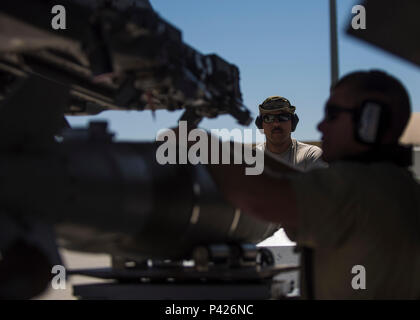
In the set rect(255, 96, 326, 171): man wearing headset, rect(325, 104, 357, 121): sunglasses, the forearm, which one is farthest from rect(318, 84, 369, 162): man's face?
rect(255, 96, 326, 171): man wearing headset

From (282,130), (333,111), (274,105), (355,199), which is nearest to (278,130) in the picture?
(282,130)

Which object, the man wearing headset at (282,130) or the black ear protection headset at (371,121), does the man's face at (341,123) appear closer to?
the black ear protection headset at (371,121)

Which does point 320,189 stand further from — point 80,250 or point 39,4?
point 39,4

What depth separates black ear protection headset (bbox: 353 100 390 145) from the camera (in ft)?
5.16

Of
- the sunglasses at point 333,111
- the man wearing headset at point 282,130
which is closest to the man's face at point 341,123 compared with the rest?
the sunglasses at point 333,111

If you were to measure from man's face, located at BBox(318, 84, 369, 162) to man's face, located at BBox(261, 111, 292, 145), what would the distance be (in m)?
2.26

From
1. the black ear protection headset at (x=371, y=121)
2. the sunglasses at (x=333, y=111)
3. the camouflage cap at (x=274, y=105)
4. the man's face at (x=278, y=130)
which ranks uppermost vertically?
the camouflage cap at (x=274, y=105)

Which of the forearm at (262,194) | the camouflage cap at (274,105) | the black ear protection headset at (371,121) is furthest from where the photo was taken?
the camouflage cap at (274,105)

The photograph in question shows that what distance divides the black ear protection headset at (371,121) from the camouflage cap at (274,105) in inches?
92.5

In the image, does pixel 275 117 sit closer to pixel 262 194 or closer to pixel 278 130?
pixel 278 130

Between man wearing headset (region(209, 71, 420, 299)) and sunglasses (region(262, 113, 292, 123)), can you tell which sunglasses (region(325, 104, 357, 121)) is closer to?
man wearing headset (region(209, 71, 420, 299))

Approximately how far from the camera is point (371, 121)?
62.2 inches

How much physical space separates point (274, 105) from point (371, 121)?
2.40 metres

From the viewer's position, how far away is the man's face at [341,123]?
5.34 ft
